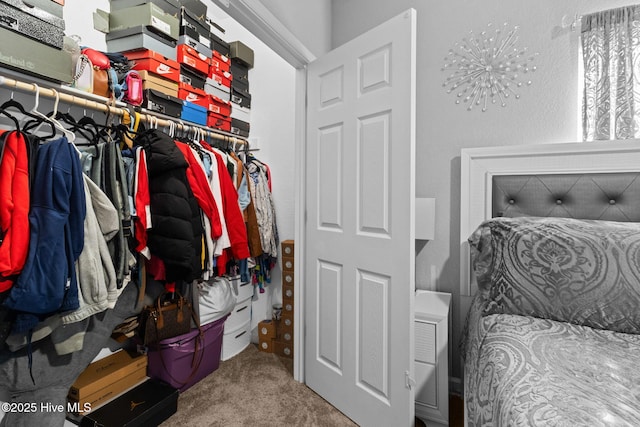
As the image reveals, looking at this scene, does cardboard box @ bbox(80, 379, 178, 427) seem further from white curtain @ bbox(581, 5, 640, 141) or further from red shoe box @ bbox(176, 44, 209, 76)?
white curtain @ bbox(581, 5, 640, 141)

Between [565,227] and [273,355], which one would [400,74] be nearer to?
[565,227]

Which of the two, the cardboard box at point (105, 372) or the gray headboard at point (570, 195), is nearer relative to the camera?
the gray headboard at point (570, 195)

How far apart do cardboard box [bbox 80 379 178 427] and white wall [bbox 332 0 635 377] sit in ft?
5.18

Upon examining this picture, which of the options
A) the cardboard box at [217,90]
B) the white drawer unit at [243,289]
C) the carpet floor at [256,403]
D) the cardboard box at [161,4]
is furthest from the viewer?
the white drawer unit at [243,289]

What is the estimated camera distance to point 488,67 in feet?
6.03

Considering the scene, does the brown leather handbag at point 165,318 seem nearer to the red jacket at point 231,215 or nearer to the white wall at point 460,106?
the red jacket at point 231,215

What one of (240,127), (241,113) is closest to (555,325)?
(240,127)

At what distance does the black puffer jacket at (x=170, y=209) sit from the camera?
1.57 metres

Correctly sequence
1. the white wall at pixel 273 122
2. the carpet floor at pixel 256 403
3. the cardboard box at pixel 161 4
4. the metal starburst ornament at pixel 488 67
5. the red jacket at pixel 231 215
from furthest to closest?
the white wall at pixel 273 122 < the red jacket at pixel 231 215 < the cardboard box at pixel 161 4 < the metal starburst ornament at pixel 488 67 < the carpet floor at pixel 256 403

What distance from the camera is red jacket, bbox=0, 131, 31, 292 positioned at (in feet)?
3.57

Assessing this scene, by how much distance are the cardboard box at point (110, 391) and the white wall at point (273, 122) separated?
1.00m

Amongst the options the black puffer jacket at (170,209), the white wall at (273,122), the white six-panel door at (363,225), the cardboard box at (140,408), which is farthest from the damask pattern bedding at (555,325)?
the white wall at (273,122)

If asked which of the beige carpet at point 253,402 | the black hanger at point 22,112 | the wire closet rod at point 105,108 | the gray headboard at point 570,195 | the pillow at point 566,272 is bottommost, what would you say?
the beige carpet at point 253,402

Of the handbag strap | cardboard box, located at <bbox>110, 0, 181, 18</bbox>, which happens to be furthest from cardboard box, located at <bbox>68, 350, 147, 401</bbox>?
cardboard box, located at <bbox>110, 0, 181, 18</bbox>
